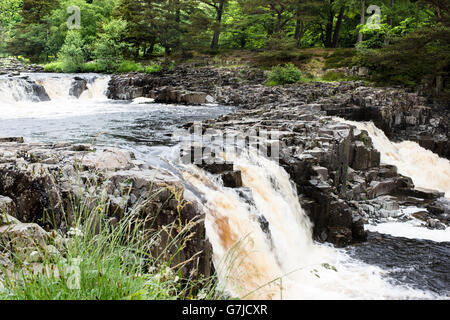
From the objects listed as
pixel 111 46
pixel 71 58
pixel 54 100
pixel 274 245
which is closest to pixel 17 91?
pixel 54 100

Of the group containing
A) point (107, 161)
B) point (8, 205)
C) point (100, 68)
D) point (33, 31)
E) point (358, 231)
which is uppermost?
point (33, 31)

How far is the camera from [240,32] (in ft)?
107

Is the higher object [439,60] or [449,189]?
[439,60]

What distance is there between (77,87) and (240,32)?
56.6 feet

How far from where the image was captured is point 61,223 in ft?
13.7

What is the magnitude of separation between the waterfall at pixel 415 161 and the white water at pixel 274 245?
678cm

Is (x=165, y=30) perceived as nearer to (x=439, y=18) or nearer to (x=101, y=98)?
(x=101, y=98)

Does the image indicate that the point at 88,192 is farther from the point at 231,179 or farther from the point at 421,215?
the point at 421,215

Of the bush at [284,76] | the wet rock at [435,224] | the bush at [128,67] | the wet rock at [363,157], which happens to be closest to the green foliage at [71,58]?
the bush at [128,67]

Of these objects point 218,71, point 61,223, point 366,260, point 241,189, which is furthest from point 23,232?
point 218,71

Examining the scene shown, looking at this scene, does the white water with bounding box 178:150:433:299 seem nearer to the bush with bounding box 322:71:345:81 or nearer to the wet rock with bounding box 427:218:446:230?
the wet rock with bounding box 427:218:446:230

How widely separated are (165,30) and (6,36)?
19005mm

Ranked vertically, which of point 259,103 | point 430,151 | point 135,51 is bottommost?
point 430,151

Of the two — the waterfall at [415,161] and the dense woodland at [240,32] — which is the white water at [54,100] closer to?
the dense woodland at [240,32]
